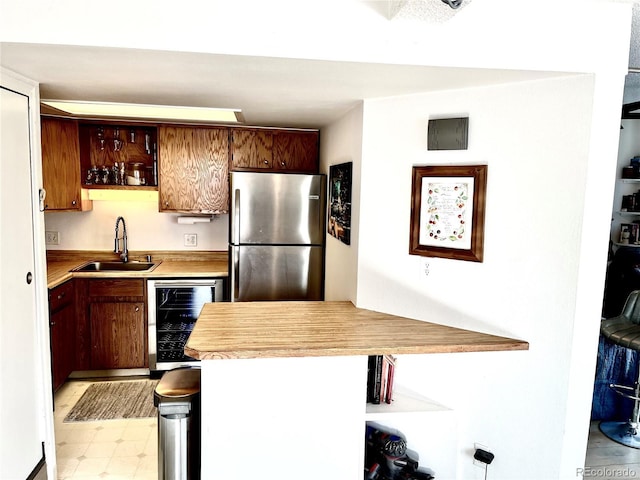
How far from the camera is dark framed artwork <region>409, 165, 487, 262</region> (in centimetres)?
204

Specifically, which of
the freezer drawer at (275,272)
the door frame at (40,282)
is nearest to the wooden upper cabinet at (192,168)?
the freezer drawer at (275,272)

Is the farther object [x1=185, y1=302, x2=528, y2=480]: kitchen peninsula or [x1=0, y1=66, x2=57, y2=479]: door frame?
[x1=0, y1=66, x2=57, y2=479]: door frame

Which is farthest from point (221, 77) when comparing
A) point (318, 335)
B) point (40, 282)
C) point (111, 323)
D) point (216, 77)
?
point (111, 323)

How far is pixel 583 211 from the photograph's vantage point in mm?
1821

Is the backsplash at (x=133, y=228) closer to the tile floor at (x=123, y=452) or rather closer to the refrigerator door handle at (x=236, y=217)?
the refrigerator door handle at (x=236, y=217)

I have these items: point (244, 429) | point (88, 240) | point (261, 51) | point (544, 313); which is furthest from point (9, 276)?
point (544, 313)

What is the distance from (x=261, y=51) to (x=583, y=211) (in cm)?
144

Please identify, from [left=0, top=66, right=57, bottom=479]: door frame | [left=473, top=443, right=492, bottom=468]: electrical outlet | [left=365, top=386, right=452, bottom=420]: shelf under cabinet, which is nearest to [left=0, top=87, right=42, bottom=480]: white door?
[left=0, top=66, right=57, bottom=479]: door frame

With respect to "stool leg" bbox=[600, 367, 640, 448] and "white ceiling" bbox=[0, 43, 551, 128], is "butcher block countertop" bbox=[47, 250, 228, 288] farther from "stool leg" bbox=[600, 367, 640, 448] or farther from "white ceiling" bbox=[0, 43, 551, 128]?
"stool leg" bbox=[600, 367, 640, 448]

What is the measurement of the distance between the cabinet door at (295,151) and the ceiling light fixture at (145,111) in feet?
1.42

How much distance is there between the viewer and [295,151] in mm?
3617

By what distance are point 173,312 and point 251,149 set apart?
1.47m

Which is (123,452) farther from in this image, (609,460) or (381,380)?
(609,460)

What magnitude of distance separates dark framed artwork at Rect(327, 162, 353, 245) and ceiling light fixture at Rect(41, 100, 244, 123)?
757mm
